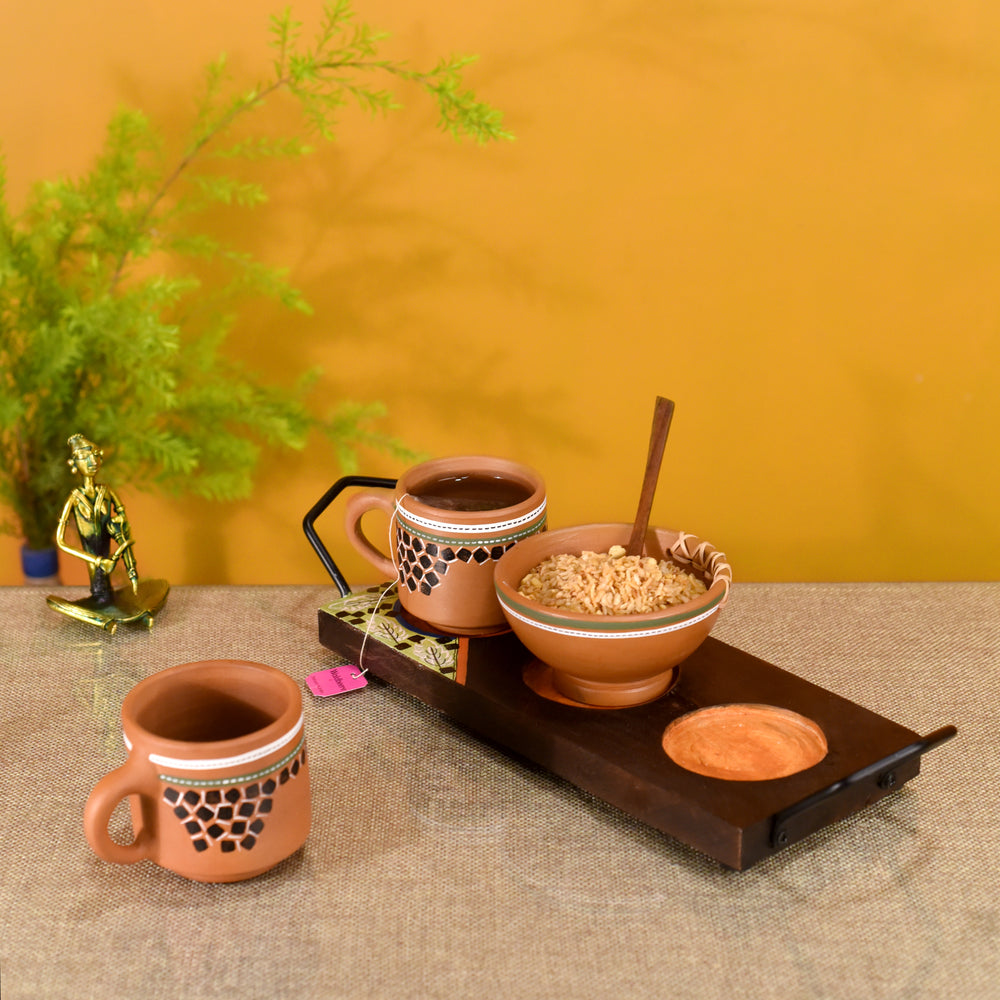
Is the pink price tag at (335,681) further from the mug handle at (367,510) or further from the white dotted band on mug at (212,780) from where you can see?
the white dotted band on mug at (212,780)

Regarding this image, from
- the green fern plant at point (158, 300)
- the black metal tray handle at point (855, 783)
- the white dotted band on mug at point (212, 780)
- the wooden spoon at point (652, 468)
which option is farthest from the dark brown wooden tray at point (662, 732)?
the green fern plant at point (158, 300)

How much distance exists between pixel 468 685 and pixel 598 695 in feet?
0.32

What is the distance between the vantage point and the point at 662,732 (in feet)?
2.60

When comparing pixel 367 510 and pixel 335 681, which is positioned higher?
pixel 367 510

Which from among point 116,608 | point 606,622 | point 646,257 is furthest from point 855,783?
point 646,257

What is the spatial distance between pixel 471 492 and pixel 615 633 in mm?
245

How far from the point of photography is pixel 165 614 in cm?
110

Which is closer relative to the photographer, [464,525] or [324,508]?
[464,525]

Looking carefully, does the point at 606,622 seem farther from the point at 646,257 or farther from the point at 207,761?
the point at 646,257

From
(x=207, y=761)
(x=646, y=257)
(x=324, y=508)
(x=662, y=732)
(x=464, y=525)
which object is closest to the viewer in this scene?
(x=207, y=761)

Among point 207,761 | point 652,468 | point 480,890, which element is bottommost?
point 480,890

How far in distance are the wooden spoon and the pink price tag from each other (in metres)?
0.26

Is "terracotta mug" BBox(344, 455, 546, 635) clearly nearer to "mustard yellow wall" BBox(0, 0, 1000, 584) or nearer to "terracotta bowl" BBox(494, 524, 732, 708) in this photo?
"terracotta bowl" BBox(494, 524, 732, 708)

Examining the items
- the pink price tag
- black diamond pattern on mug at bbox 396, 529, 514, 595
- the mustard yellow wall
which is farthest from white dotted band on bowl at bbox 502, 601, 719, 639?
the mustard yellow wall
